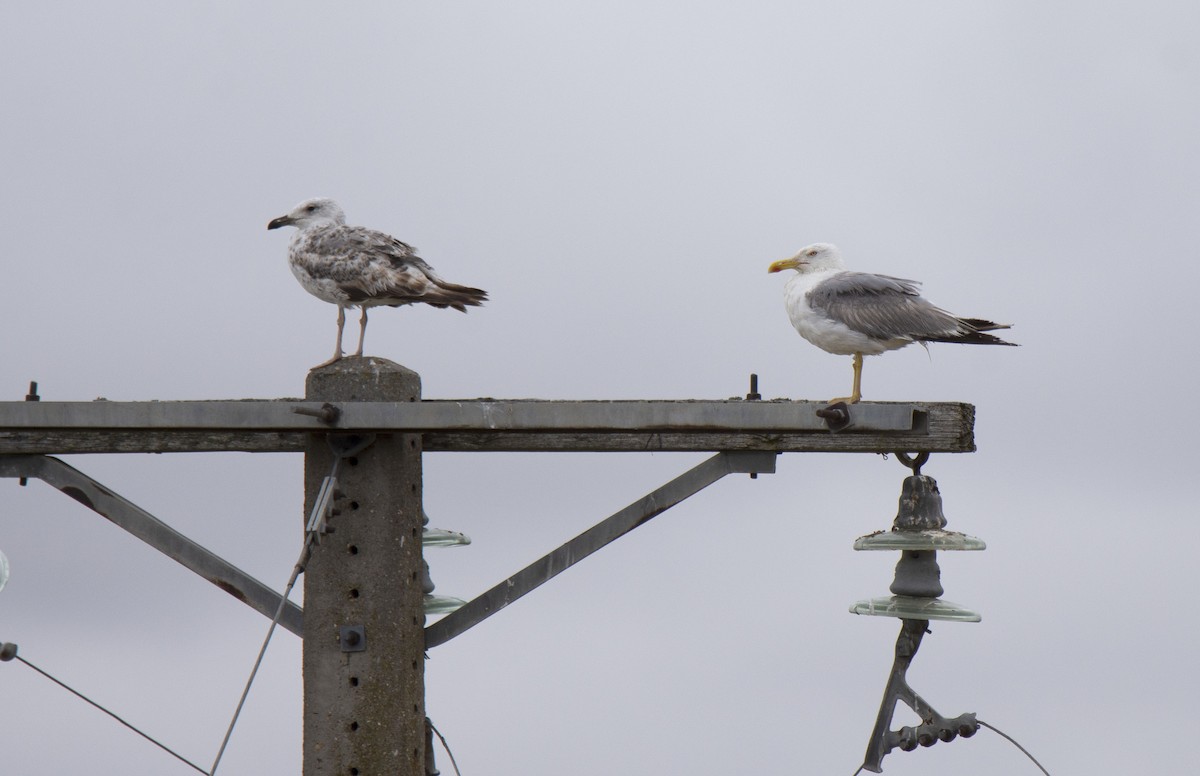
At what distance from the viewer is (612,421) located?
5254 millimetres

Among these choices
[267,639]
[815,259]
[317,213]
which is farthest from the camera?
[317,213]

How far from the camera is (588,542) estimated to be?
594 cm

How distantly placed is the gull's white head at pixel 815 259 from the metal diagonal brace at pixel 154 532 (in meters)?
2.79

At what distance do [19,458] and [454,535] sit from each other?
1.84m

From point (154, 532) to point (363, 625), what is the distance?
3.32 ft

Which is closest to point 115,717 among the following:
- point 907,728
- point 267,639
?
point 267,639

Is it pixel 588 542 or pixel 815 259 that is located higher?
pixel 815 259

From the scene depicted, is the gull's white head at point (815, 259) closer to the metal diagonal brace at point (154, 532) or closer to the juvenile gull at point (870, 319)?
the juvenile gull at point (870, 319)

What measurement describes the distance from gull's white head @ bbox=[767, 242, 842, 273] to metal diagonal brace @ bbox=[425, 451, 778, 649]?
4.45ft

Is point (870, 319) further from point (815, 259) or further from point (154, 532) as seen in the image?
point (154, 532)

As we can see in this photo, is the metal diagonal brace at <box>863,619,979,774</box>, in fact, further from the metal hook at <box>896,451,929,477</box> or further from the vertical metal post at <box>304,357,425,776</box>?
the vertical metal post at <box>304,357,425,776</box>

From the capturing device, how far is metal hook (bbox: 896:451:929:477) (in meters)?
6.07

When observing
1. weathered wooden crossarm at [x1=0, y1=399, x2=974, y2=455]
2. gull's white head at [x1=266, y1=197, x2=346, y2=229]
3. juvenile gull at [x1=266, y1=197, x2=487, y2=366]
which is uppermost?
gull's white head at [x1=266, y1=197, x2=346, y2=229]

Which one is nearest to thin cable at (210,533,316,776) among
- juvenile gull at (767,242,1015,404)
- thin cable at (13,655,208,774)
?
thin cable at (13,655,208,774)
